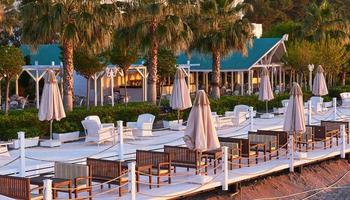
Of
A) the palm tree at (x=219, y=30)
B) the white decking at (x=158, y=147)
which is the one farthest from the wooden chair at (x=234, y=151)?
the palm tree at (x=219, y=30)

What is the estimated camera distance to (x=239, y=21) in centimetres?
3350

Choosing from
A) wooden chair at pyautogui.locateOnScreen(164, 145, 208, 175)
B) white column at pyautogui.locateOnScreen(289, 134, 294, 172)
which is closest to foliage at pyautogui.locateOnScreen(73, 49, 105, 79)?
white column at pyautogui.locateOnScreen(289, 134, 294, 172)

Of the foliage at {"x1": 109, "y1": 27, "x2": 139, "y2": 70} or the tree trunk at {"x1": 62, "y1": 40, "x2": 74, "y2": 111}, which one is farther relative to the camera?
the foliage at {"x1": 109, "y1": 27, "x2": 139, "y2": 70}

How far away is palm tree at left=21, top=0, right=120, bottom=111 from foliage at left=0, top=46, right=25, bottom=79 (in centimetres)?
189

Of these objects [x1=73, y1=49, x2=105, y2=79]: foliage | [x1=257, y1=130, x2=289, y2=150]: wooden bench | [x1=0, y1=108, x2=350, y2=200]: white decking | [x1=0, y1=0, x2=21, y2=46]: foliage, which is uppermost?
[x1=0, y1=0, x2=21, y2=46]: foliage

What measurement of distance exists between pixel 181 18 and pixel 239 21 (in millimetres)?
3905

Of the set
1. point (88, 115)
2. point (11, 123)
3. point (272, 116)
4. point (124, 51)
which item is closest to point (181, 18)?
point (124, 51)

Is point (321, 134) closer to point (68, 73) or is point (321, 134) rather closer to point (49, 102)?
point (49, 102)

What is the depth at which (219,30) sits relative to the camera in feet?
109

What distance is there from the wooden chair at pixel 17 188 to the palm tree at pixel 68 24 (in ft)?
40.5

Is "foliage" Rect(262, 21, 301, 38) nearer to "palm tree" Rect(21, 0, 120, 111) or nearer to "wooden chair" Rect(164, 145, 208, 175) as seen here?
"palm tree" Rect(21, 0, 120, 111)

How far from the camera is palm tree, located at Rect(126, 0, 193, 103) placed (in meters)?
29.2

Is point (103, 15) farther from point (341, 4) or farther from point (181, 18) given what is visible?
point (341, 4)

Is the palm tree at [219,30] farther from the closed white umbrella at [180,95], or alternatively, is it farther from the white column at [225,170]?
the white column at [225,170]
